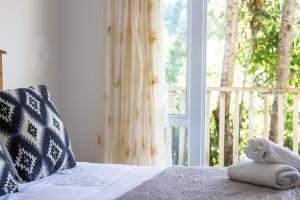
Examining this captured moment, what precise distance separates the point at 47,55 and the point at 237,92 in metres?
1.82

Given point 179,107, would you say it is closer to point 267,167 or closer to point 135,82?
point 135,82

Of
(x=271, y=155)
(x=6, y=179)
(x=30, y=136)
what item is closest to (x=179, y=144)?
(x=271, y=155)

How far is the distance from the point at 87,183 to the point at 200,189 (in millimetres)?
468

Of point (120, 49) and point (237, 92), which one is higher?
point (120, 49)

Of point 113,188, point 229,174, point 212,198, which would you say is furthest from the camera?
point 229,174

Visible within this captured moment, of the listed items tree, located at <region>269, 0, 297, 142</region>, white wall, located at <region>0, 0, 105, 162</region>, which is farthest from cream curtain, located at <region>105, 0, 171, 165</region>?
tree, located at <region>269, 0, 297, 142</region>

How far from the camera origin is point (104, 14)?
3061 millimetres

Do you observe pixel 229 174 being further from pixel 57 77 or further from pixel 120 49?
pixel 57 77

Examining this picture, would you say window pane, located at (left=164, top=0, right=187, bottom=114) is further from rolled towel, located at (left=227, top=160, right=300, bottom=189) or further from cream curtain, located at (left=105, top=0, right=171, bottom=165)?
rolled towel, located at (left=227, top=160, right=300, bottom=189)

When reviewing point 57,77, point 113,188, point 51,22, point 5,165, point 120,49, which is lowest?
point 113,188

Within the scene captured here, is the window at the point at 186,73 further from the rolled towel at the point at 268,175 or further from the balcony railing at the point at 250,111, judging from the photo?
the rolled towel at the point at 268,175

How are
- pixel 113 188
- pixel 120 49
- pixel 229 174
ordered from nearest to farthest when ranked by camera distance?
pixel 113 188 < pixel 229 174 < pixel 120 49

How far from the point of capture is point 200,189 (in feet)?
5.29

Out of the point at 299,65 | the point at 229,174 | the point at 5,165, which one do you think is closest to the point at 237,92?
the point at 299,65
